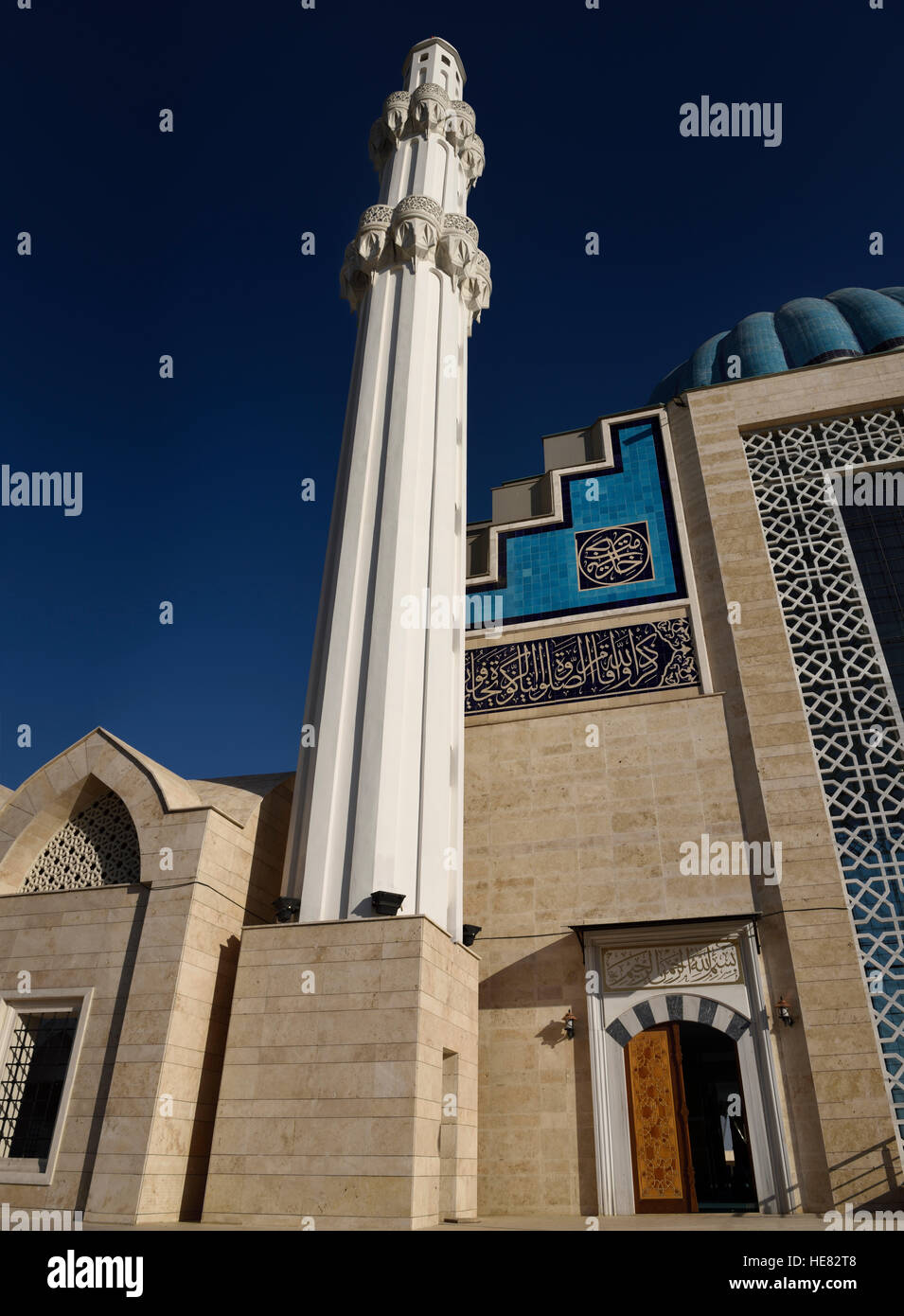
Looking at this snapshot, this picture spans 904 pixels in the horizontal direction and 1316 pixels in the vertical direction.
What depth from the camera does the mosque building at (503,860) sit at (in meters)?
5.26

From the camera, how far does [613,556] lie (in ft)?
28.7

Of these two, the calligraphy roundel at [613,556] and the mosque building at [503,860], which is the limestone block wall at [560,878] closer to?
the mosque building at [503,860]

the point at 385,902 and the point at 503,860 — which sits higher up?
the point at 503,860

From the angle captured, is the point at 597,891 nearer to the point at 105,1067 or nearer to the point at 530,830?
the point at 530,830

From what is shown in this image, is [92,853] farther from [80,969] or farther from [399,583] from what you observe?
[399,583]

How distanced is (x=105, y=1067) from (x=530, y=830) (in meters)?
3.65

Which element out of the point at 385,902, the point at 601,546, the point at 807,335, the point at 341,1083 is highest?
the point at 807,335

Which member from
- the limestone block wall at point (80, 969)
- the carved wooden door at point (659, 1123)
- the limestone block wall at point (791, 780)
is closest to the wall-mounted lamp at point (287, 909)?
the limestone block wall at point (80, 969)

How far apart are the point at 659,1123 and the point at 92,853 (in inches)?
181

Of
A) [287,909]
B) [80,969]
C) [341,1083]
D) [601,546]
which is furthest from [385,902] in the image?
[601,546]

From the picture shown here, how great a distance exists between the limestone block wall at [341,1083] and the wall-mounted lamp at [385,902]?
82mm

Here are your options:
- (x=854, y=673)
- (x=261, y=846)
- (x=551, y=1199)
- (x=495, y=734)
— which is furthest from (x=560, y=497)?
(x=551, y=1199)

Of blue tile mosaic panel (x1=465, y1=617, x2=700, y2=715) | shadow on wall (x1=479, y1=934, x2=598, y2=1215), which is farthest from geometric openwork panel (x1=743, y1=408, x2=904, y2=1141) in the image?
shadow on wall (x1=479, y1=934, x2=598, y2=1215)

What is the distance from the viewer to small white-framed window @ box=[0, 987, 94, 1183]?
17.8 ft
